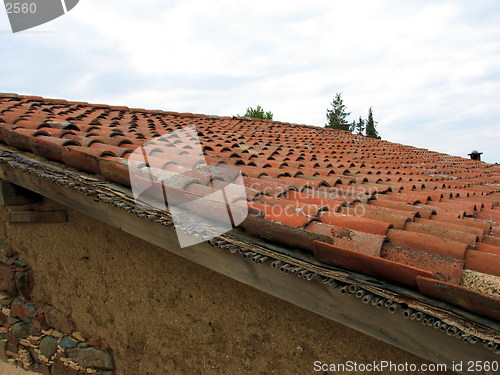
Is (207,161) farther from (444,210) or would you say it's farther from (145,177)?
(444,210)

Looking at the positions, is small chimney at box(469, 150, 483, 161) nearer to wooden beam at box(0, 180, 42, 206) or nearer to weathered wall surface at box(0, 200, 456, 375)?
weathered wall surface at box(0, 200, 456, 375)

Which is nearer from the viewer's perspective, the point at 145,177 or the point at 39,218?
the point at 145,177

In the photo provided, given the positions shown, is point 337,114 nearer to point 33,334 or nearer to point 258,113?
point 258,113

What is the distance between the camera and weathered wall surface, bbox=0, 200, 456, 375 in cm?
189

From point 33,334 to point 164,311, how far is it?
1.56 m

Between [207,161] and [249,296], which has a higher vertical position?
[207,161]

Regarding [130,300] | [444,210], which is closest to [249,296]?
[130,300]

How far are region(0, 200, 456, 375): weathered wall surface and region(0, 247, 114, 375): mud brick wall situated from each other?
9cm

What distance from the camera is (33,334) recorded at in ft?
10.0

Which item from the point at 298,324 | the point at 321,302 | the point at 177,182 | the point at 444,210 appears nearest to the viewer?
the point at 321,302

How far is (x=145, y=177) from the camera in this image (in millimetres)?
1764

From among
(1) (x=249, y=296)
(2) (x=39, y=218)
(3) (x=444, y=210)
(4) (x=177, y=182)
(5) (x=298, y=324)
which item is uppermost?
(4) (x=177, y=182)

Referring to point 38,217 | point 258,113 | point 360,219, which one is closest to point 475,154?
point 360,219

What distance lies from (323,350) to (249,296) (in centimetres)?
49
